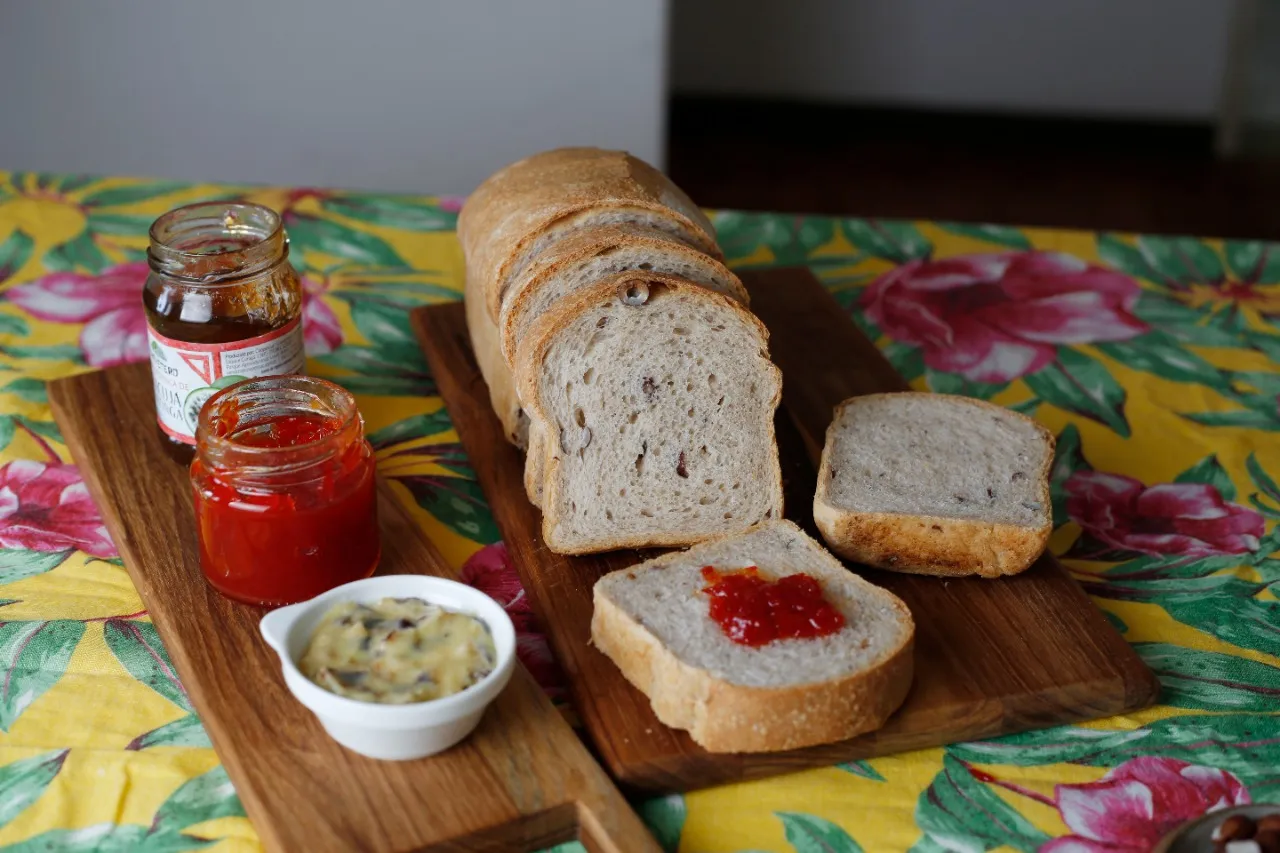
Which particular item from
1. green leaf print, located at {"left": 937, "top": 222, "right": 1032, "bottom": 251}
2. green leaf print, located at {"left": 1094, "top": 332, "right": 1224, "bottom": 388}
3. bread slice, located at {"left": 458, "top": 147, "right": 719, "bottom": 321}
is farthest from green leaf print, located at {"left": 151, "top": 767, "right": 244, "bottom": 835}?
green leaf print, located at {"left": 937, "top": 222, "right": 1032, "bottom": 251}

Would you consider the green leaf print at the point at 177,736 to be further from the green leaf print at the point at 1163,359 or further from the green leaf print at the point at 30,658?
the green leaf print at the point at 1163,359

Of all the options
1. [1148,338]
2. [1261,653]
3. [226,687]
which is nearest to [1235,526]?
[1261,653]

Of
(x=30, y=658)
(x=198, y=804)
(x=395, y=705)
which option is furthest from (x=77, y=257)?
(x=395, y=705)

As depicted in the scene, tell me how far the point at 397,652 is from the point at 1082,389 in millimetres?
1750

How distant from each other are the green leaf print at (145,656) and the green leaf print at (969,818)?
3.63 ft

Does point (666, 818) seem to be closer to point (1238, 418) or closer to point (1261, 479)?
point (1261, 479)

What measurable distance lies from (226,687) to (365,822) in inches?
14.2

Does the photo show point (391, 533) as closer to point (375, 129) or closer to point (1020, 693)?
point (1020, 693)

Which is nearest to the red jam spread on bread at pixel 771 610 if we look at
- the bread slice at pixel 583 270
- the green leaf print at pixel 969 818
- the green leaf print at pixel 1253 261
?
the green leaf print at pixel 969 818

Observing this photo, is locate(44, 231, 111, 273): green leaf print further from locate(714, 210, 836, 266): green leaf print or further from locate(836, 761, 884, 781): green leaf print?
locate(836, 761, 884, 781): green leaf print

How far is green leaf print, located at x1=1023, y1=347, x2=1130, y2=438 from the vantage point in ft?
9.66

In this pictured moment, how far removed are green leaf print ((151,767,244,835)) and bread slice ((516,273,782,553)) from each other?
0.70m

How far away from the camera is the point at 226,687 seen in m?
2.06

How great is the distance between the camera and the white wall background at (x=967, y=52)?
6.62m
